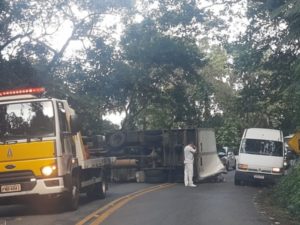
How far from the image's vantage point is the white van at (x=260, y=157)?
2228cm

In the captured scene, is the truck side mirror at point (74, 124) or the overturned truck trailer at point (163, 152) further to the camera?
the overturned truck trailer at point (163, 152)

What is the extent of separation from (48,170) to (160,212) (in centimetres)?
265

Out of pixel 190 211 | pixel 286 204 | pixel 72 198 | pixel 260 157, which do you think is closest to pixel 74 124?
pixel 72 198

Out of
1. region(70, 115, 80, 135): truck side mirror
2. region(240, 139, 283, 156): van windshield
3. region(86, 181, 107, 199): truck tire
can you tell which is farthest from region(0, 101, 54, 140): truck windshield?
region(240, 139, 283, 156): van windshield

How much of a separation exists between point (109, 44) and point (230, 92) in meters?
24.2

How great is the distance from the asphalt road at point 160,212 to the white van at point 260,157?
5.71 metres

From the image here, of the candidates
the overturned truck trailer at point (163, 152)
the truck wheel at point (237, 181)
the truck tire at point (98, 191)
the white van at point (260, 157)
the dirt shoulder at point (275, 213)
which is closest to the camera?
the dirt shoulder at point (275, 213)

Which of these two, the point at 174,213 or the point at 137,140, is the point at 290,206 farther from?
the point at 137,140

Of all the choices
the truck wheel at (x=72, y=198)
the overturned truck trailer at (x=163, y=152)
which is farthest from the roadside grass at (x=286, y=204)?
the overturned truck trailer at (x=163, y=152)

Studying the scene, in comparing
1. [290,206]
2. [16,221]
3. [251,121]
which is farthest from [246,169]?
[251,121]

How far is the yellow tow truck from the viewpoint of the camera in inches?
475

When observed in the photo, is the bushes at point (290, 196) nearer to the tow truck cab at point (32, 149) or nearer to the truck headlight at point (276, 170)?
the tow truck cab at point (32, 149)

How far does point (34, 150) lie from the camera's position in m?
12.1

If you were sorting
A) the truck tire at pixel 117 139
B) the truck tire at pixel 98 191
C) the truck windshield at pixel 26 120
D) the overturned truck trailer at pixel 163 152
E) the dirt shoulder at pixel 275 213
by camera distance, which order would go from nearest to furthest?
the dirt shoulder at pixel 275 213 → the truck windshield at pixel 26 120 → the truck tire at pixel 98 191 → the overturned truck trailer at pixel 163 152 → the truck tire at pixel 117 139
